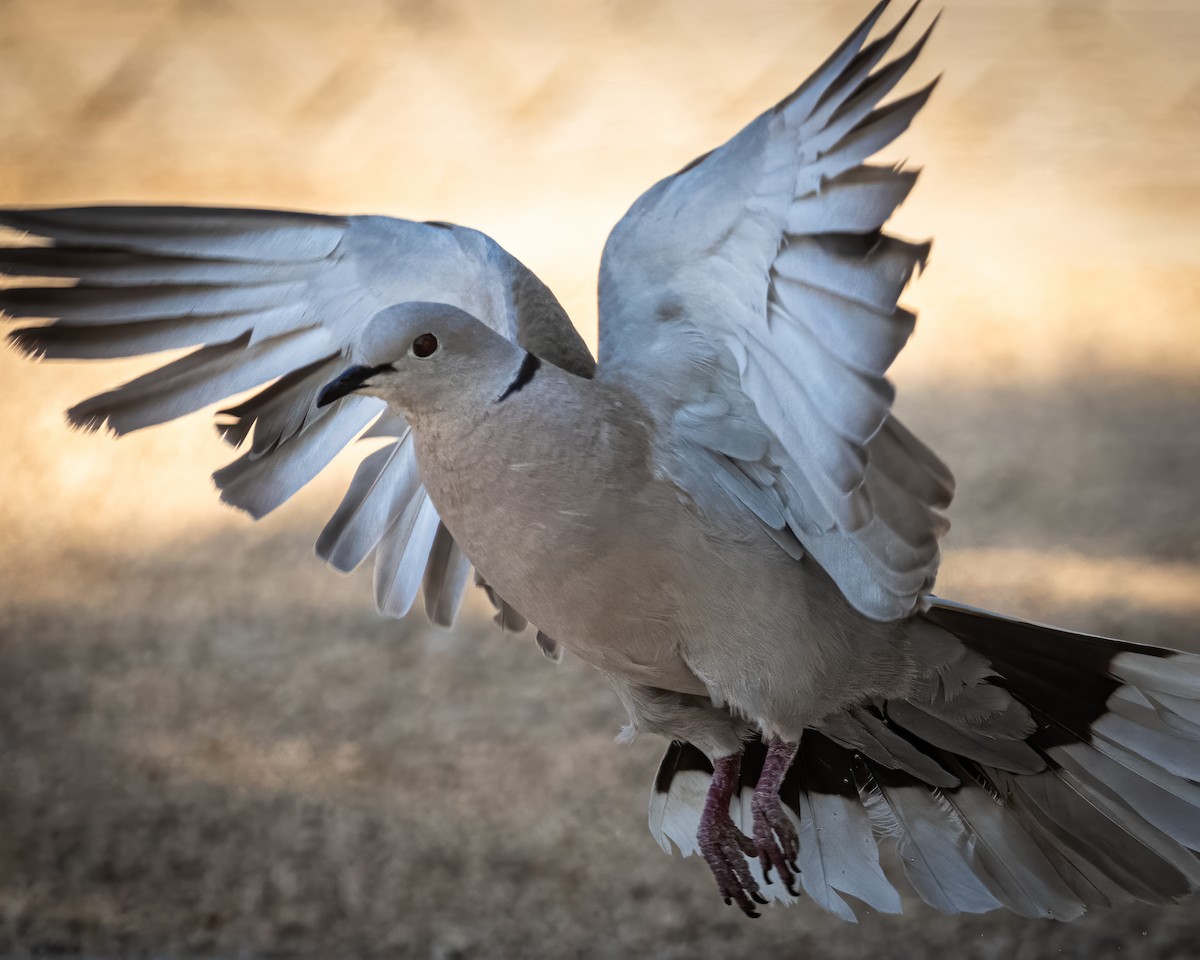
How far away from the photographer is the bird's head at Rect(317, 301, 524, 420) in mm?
1319

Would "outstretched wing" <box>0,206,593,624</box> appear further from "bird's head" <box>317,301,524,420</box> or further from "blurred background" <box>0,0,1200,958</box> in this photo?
"blurred background" <box>0,0,1200,958</box>

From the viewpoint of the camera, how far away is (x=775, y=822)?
150 cm

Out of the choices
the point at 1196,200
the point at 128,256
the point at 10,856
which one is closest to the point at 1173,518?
the point at 1196,200

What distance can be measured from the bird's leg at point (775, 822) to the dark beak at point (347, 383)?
25.0 inches

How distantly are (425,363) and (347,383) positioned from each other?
8 centimetres

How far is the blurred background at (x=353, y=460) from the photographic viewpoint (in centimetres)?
245

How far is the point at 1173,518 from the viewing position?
285cm

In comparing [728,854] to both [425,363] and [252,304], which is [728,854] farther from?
[252,304]

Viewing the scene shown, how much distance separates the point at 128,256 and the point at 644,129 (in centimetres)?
213

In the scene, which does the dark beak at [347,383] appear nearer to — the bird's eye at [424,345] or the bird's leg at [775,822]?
the bird's eye at [424,345]

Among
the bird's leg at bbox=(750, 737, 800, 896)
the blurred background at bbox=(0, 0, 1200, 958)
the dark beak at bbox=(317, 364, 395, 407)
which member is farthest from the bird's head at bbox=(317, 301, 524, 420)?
the blurred background at bbox=(0, 0, 1200, 958)

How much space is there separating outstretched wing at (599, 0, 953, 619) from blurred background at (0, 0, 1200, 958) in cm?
121

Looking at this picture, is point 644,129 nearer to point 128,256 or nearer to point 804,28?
point 804,28

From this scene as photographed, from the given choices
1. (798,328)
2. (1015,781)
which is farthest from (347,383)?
(1015,781)
